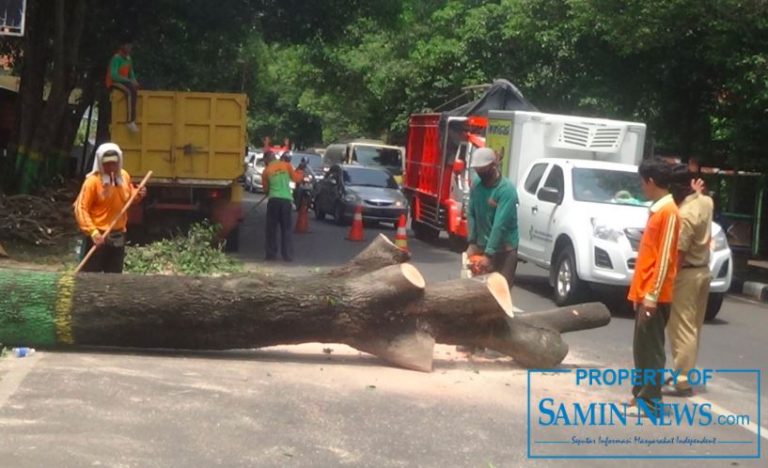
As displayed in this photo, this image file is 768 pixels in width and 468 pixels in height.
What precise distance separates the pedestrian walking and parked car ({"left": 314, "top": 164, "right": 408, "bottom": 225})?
16986mm

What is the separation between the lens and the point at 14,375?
764 cm

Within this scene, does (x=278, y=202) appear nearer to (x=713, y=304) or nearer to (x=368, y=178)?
(x=713, y=304)

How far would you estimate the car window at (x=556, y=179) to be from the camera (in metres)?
14.6

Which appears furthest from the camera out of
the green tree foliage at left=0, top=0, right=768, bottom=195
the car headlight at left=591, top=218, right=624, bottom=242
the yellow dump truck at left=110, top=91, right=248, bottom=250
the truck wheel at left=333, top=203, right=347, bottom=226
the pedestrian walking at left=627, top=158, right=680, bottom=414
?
the truck wheel at left=333, top=203, right=347, bottom=226

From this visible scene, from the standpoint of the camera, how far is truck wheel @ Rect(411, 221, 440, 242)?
2280cm

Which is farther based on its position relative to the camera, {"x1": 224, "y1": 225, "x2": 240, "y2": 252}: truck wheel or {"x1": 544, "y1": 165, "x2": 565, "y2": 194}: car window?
{"x1": 224, "y1": 225, "x2": 240, "y2": 252}: truck wheel

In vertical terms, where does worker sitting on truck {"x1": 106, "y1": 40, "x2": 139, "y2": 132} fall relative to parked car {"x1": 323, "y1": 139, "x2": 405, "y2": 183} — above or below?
above

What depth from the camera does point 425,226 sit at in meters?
23.0

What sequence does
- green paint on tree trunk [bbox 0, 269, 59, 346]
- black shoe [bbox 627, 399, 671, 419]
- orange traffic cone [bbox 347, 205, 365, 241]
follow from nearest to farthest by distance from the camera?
black shoe [bbox 627, 399, 671, 419]
green paint on tree trunk [bbox 0, 269, 59, 346]
orange traffic cone [bbox 347, 205, 365, 241]

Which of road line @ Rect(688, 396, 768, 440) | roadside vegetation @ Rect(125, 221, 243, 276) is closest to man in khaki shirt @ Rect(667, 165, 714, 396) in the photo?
road line @ Rect(688, 396, 768, 440)

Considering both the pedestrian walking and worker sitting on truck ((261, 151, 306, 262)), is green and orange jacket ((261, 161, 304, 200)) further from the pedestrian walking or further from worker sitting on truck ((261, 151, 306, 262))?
the pedestrian walking

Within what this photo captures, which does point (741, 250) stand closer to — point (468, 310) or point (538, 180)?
point (538, 180)

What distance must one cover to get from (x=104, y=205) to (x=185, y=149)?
7.54m

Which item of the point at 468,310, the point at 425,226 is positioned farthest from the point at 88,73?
the point at 468,310
